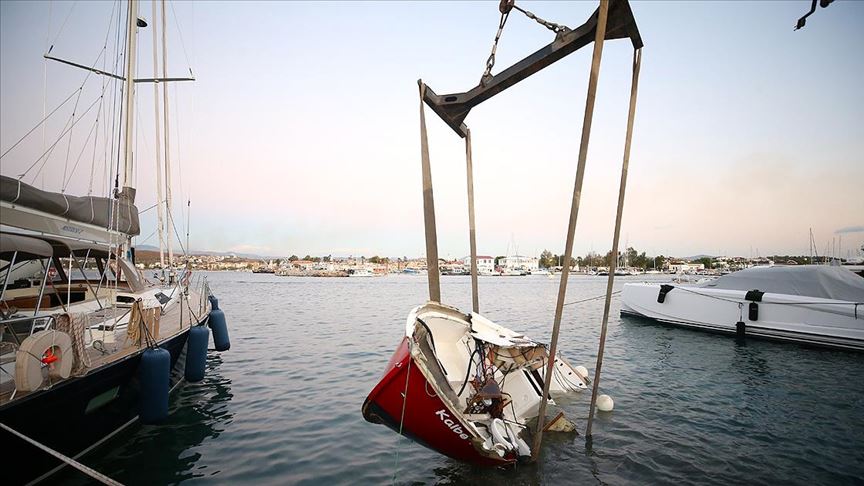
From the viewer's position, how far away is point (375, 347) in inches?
599

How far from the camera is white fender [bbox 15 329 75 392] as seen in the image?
4.50 metres

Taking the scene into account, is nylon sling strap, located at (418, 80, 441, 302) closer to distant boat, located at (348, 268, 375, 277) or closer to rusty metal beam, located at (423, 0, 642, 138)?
rusty metal beam, located at (423, 0, 642, 138)

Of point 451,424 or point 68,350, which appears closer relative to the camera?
point 451,424

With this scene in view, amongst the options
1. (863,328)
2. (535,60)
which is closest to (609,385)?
(535,60)

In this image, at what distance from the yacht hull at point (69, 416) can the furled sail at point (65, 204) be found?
2235mm

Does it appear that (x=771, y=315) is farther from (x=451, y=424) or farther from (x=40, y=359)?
(x=40, y=359)

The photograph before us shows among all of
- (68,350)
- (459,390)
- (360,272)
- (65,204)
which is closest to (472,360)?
(459,390)

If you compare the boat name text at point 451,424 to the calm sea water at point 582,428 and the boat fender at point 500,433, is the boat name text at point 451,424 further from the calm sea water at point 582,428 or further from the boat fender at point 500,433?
the calm sea water at point 582,428

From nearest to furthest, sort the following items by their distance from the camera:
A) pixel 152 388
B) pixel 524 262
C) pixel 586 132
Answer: pixel 586 132 < pixel 152 388 < pixel 524 262

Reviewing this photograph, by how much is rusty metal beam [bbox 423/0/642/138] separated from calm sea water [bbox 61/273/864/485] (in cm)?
531

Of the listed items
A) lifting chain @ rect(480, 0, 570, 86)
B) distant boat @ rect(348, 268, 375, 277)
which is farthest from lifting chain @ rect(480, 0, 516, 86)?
distant boat @ rect(348, 268, 375, 277)

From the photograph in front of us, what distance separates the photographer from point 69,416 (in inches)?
204

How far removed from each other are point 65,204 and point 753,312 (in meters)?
19.7

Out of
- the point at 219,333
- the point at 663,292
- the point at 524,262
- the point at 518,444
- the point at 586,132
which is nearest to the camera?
the point at 586,132
